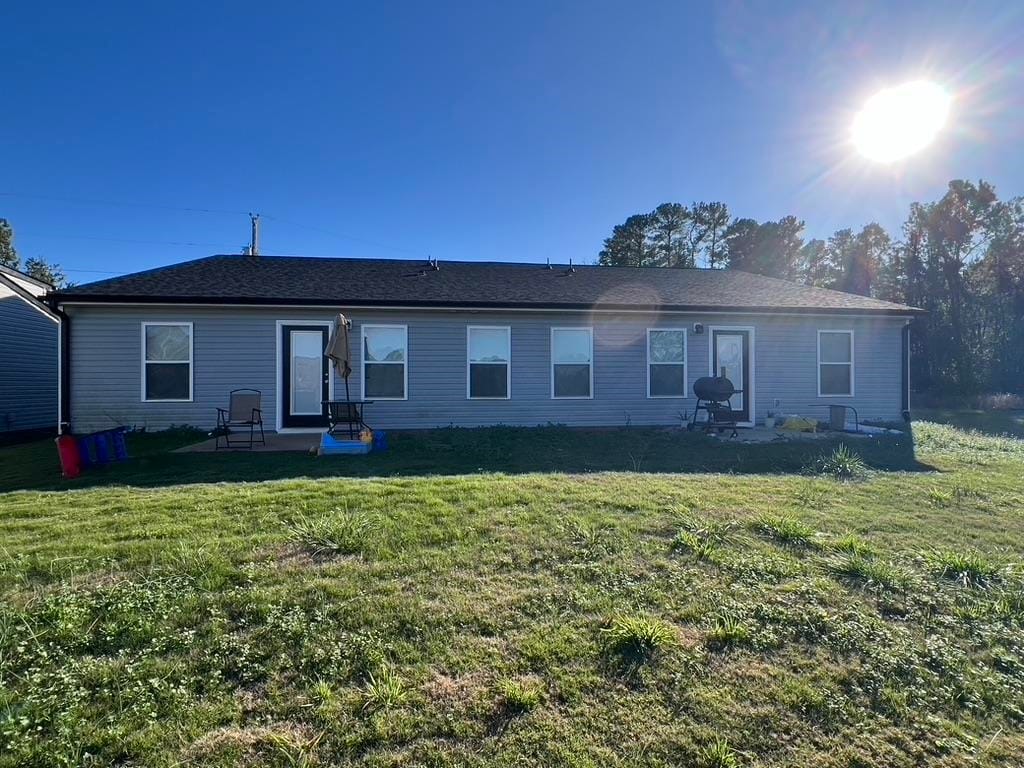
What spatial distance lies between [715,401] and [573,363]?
291cm

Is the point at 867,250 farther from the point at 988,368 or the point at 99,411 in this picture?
the point at 99,411

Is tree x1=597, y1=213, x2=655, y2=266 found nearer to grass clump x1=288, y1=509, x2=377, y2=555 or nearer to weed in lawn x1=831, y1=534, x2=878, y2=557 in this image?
weed in lawn x1=831, y1=534, x2=878, y2=557

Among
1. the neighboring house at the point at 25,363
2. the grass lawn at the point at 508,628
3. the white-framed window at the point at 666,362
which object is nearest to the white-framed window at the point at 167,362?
the grass lawn at the point at 508,628

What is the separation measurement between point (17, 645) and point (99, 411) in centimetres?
860

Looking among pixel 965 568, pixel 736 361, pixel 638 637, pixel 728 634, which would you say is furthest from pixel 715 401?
pixel 638 637

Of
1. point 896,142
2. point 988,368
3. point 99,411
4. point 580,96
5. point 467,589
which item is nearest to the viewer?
point 467,589

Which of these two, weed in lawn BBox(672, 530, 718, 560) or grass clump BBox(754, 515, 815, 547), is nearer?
weed in lawn BBox(672, 530, 718, 560)

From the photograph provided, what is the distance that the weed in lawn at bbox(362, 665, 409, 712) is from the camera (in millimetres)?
2000

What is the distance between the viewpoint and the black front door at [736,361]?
424 inches

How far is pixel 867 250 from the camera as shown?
3250 centimetres

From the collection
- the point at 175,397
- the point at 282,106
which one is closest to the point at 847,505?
the point at 175,397

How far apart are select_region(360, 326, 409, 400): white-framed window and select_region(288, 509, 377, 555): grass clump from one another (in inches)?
232

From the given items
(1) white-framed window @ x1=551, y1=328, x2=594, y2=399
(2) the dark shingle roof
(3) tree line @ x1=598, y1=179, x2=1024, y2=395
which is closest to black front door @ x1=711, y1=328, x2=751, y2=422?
(2) the dark shingle roof

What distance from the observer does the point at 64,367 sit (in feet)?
29.1
